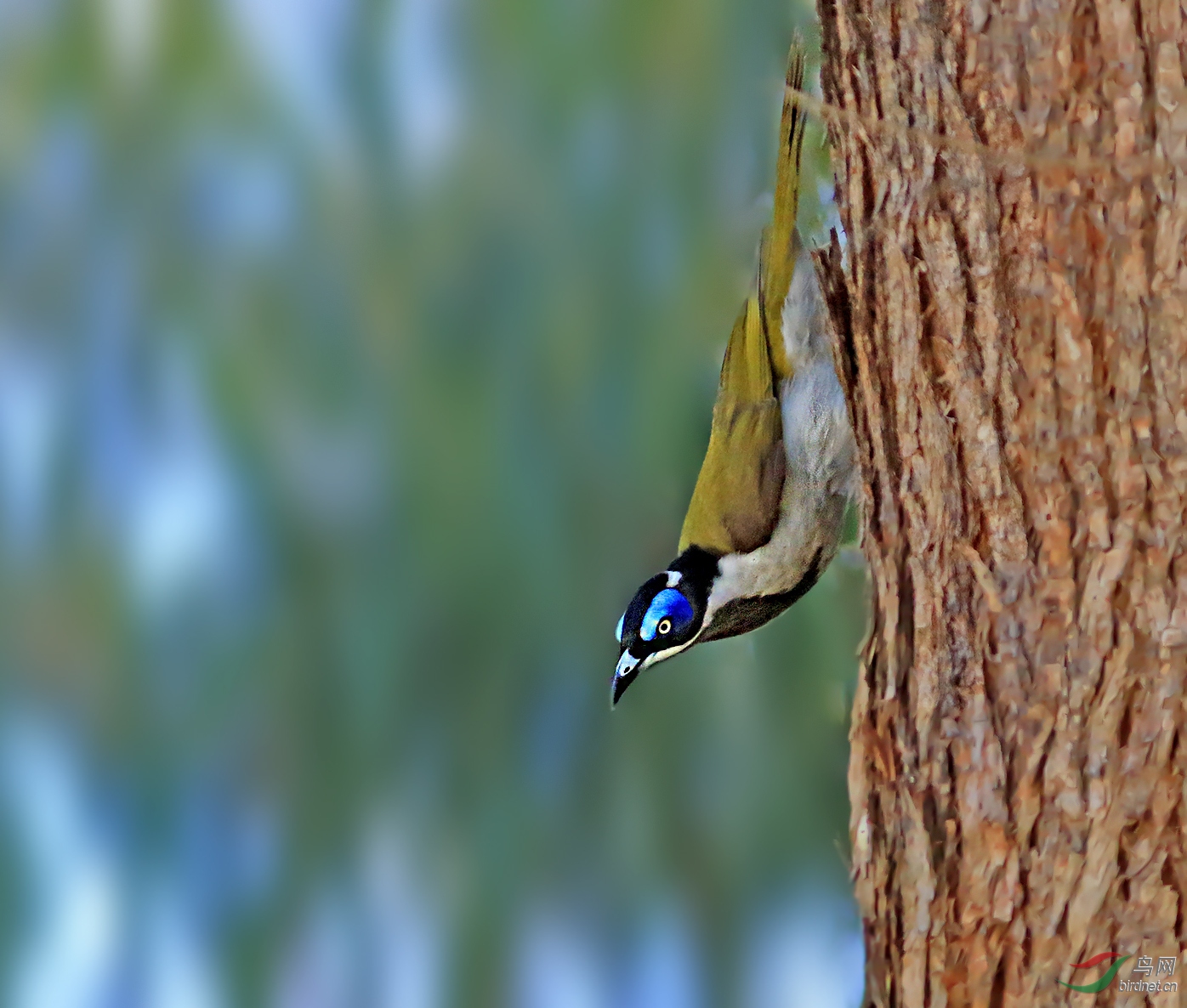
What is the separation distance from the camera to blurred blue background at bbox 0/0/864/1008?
206 cm

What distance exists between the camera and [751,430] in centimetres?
182

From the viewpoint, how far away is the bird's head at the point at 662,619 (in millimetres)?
1836

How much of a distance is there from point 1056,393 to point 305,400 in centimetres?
148

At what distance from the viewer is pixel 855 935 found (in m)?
2.06

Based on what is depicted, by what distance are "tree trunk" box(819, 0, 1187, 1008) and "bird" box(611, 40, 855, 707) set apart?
1.80 ft

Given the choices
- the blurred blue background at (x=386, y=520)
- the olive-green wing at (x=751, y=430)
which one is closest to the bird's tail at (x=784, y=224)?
the olive-green wing at (x=751, y=430)

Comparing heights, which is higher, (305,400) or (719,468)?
(305,400)

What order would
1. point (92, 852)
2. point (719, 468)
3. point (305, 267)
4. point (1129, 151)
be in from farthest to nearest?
point (305, 267), point (92, 852), point (719, 468), point (1129, 151)

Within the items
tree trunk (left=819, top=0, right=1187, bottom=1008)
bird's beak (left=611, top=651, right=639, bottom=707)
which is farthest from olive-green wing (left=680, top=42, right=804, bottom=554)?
tree trunk (left=819, top=0, right=1187, bottom=1008)

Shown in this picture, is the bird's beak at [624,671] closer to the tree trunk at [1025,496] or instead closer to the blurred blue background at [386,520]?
the blurred blue background at [386,520]

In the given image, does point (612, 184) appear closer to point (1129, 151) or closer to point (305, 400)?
point (305, 400)

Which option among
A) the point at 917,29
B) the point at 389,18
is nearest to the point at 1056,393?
the point at 917,29

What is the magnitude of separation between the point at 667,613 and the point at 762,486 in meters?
0.26

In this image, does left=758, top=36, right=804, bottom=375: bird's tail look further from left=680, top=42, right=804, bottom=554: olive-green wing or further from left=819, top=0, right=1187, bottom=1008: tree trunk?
left=819, top=0, right=1187, bottom=1008: tree trunk
